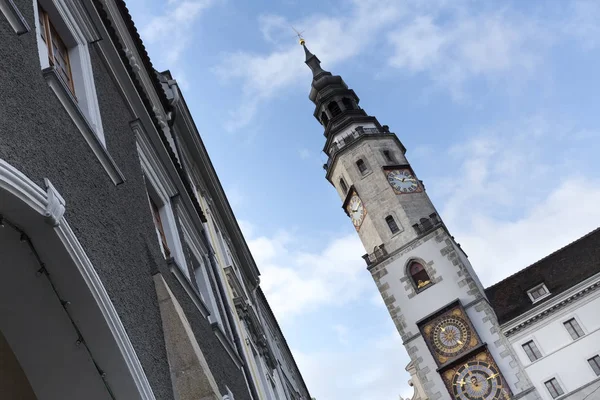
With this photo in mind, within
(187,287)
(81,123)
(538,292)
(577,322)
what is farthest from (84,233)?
(538,292)

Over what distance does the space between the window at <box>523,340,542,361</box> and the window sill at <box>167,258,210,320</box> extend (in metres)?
29.3

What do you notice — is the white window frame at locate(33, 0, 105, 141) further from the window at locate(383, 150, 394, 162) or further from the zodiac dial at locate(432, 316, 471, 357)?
the window at locate(383, 150, 394, 162)

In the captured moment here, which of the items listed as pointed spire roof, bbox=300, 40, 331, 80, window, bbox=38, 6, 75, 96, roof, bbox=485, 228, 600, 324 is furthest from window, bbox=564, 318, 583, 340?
window, bbox=38, 6, 75, 96

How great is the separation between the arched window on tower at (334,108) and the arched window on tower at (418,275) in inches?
553

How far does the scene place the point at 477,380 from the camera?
34219mm

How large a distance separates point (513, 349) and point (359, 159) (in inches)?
594

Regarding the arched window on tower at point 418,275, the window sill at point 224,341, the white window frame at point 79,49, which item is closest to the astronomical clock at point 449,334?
the arched window on tower at point 418,275

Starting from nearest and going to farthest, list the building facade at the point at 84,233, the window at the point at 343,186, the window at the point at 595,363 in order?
the building facade at the point at 84,233
the window at the point at 595,363
the window at the point at 343,186

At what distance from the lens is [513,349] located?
34.8 m

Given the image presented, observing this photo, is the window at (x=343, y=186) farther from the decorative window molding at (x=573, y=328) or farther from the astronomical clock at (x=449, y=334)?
the decorative window molding at (x=573, y=328)

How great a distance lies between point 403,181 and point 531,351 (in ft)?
40.9

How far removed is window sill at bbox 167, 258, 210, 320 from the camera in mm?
7676

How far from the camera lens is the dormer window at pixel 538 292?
3734 centimetres

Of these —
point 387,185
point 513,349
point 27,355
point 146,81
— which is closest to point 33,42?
point 27,355
